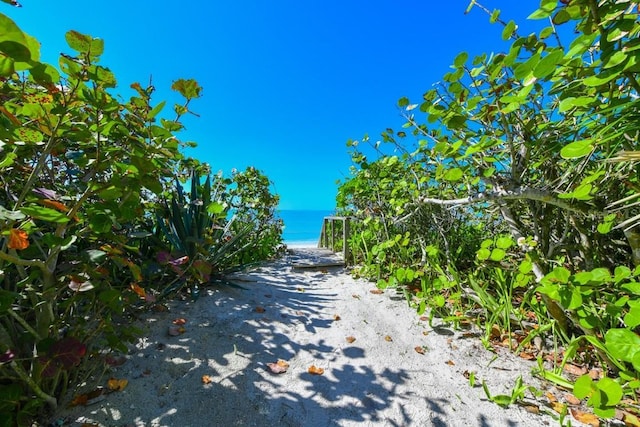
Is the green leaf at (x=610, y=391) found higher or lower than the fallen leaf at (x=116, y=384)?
higher

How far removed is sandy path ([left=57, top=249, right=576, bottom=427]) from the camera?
1503 mm

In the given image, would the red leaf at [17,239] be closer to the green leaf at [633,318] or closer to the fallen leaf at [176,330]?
the fallen leaf at [176,330]

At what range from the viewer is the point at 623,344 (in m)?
1.04

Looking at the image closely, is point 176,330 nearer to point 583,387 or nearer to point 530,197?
point 583,387

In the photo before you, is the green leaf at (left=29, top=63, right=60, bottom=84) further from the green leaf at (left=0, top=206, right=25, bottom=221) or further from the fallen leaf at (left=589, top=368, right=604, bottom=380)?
the fallen leaf at (left=589, top=368, right=604, bottom=380)

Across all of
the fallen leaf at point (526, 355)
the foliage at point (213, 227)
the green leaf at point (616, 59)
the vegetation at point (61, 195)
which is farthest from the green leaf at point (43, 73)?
the fallen leaf at point (526, 355)

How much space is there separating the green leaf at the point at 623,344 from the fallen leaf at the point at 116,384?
7.48ft

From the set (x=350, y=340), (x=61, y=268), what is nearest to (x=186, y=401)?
(x=61, y=268)

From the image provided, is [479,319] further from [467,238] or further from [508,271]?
[467,238]

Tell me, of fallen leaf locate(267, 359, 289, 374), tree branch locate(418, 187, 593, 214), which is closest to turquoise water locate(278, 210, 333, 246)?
fallen leaf locate(267, 359, 289, 374)

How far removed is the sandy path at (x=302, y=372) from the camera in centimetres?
150

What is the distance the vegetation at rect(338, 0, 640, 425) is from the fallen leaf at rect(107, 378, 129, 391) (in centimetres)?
220

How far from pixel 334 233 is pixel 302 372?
524 cm

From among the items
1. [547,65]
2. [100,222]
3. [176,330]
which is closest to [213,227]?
[176,330]
